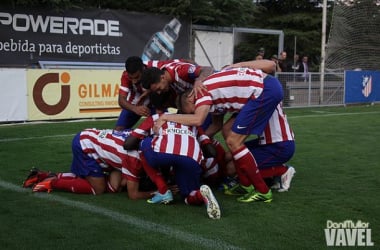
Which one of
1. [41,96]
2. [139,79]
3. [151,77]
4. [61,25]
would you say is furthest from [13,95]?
[151,77]

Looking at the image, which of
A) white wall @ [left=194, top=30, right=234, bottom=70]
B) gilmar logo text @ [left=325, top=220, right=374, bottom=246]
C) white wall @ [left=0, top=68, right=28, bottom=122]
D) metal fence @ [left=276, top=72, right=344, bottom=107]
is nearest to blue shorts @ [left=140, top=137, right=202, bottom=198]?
gilmar logo text @ [left=325, top=220, right=374, bottom=246]

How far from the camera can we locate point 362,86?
19.1 meters

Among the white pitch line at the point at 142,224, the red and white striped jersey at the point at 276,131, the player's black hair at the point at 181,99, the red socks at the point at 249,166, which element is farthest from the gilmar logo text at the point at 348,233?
the player's black hair at the point at 181,99

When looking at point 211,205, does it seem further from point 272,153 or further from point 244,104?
point 272,153

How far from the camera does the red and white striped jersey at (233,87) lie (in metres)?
5.22

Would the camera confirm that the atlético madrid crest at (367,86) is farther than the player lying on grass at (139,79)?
Yes

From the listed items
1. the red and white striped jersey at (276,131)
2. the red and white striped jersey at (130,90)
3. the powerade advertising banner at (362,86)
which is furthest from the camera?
the powerade advertising banner at (362,86)

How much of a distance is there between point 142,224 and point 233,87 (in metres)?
1.57

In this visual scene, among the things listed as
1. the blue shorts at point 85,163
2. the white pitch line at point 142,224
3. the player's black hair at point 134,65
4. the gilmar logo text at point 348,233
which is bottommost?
the white pitch line at point 142,224

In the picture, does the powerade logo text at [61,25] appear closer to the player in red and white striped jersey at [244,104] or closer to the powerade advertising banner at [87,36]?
the powerade advertising banner at [87,36]

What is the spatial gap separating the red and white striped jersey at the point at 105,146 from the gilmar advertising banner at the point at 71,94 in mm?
6976

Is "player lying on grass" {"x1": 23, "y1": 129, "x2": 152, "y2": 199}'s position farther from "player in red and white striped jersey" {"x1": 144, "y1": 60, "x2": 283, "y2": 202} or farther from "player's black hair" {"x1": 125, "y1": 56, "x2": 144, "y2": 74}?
"player's black hair" {"x1": 125, "y1": 56, "x2": 144, "y2": 74}

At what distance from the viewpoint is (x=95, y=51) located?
17.2m

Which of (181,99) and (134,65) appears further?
(134,65)
